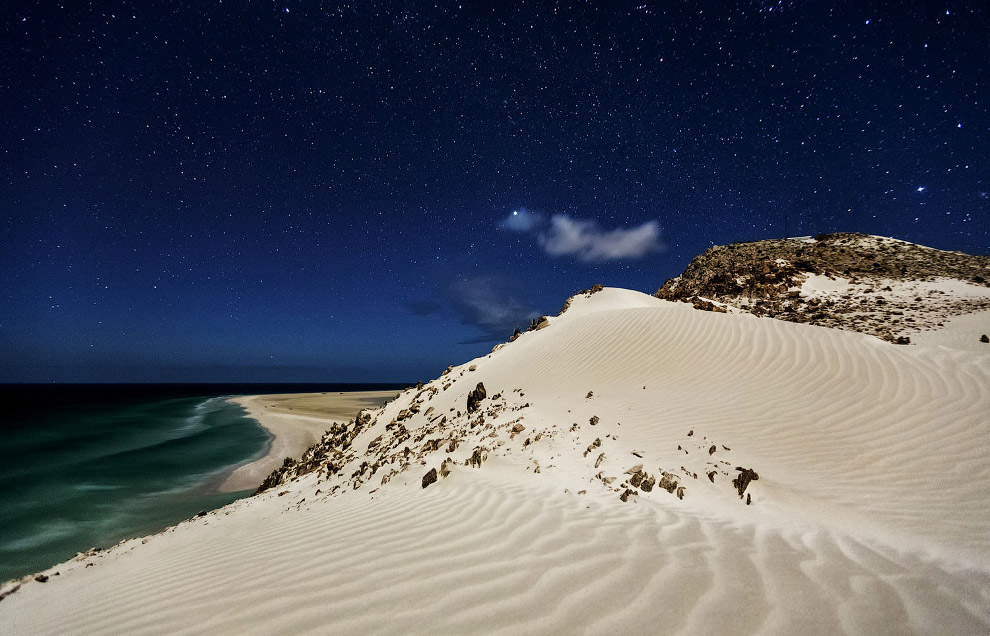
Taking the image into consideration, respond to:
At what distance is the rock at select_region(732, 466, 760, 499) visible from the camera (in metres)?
4.19

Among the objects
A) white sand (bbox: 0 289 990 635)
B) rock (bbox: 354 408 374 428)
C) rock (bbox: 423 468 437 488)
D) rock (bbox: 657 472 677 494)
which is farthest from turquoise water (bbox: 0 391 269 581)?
rock (bbox: 657 472 677 494)

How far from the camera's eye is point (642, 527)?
291 centimetres

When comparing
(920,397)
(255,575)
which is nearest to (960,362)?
(920,397)

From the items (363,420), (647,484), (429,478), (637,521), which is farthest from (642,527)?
(363,420)

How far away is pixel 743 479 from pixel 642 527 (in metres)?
2.13

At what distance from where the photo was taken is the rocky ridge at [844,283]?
500 inches

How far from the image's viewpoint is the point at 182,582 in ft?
10.2

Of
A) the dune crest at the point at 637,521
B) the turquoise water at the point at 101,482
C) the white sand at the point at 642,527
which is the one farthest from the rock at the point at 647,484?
the turquoise water at the point at 101,482

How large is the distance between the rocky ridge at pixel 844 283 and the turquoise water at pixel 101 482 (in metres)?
17.4

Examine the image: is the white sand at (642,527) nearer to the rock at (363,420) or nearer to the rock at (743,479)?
the rock at (743,479)

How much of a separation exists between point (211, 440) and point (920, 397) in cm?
2942

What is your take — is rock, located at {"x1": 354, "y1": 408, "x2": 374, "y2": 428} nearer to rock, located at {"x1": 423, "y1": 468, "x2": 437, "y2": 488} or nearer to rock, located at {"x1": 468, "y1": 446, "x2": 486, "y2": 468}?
rock, located at {"x1": 468, "y1": 446, "x2": 486, "y2": 468}

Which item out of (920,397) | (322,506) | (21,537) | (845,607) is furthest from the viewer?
(21,537)

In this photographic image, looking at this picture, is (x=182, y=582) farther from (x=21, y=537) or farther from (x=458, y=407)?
(x=21, y=537)
